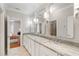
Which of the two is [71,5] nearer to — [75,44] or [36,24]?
[75,44]

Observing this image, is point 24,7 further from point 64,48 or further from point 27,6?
point 64,48

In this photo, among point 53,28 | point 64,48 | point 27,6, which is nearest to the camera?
point 64,48

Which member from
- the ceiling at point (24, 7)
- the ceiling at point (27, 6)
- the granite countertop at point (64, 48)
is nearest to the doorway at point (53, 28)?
the granite countertop at point (64, 48)

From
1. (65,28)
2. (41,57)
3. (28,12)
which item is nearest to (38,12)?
(28,12)

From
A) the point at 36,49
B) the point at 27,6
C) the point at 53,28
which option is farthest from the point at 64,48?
the point at 27,6

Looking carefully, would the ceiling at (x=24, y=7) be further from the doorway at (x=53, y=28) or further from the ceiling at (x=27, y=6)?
the doorway at (x=53, y=28)

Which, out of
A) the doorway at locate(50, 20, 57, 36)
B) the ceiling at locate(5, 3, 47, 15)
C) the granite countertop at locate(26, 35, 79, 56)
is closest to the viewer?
the granite countertop at locate(26, 35, 79, 56)

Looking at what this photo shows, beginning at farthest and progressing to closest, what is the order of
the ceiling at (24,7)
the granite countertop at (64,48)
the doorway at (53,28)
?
the doorway at (53,28) → the ceiling at (24,7) → the granite countertop at (64,48)

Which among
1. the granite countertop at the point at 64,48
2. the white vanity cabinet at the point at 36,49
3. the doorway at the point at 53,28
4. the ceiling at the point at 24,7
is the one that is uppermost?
the ceiling at the point at 24,7

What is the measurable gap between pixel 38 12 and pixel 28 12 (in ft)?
0.84

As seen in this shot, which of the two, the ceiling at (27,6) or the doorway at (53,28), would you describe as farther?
the doorway at (53,28)

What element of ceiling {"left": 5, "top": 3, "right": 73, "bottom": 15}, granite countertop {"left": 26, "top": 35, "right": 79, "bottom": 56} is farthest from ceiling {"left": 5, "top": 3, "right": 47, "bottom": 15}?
granite countertop {"left": 26, "top": 35, "right": 79, "bottom": 56}

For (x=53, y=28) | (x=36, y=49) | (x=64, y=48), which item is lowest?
(x=36, y=49)

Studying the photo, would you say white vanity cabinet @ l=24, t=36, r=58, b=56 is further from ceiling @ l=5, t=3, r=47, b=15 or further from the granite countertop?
ceiling @ l=5, t=3, r=47, b=15
